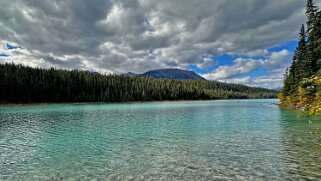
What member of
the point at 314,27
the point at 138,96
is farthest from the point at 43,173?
the point at 138,96

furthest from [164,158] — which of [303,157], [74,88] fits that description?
[74,88]

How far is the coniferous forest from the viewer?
405 ft

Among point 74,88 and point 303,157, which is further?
point 74,88

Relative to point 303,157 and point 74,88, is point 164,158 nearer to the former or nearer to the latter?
point 303,157

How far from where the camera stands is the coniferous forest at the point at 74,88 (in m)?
123

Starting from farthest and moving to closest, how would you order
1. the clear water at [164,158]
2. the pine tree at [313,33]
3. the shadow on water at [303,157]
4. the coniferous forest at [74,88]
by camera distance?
the coniferous forest at [74,88], the pine tree at [313,33], the clear water at [164,158], the shadow on water at [303,157]

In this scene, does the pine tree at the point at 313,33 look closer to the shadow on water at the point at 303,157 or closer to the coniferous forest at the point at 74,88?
the shadow on water at the point at 303,157

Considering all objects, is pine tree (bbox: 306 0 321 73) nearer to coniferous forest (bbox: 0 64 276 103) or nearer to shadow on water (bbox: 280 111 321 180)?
shadow on water (bbox: 280 111 321 180)

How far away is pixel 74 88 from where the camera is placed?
148 meters

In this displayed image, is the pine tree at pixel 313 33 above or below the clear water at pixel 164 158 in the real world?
above

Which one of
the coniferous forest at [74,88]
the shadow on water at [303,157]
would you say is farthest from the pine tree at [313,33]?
the coniferous forest at [74,88]

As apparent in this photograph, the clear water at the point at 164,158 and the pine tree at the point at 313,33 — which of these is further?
the pine tree at the point at 313,33

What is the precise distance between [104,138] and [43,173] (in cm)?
1139

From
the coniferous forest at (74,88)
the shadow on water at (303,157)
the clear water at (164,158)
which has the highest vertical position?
the coniferous forest at (74,88)
